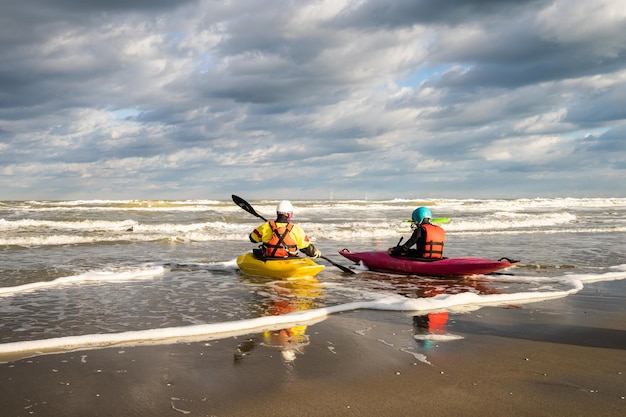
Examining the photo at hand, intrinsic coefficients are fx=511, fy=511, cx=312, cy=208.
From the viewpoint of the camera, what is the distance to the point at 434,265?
31.8ft

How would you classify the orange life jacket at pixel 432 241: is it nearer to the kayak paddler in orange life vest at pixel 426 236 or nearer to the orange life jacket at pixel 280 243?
the kayak paddler in orange life vest at pixel 426 236

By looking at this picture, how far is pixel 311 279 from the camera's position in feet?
31.1

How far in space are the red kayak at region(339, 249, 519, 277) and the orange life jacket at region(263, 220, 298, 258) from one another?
1.91 m

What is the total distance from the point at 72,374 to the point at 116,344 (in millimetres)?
908

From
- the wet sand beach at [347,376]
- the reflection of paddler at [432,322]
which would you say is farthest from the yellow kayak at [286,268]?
the wet sand beach at [347,376]

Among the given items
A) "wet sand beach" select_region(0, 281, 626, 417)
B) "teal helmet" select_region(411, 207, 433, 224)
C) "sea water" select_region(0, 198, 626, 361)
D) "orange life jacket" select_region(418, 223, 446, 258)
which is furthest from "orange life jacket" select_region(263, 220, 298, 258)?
"wet sand beach" select_region(0, 281, 626, 417)

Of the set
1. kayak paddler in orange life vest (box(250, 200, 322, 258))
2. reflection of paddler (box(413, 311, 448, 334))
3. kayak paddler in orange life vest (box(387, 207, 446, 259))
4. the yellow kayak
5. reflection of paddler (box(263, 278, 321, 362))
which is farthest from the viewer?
kayak paddler in orange life vest (box(387, 207, 446, 259))

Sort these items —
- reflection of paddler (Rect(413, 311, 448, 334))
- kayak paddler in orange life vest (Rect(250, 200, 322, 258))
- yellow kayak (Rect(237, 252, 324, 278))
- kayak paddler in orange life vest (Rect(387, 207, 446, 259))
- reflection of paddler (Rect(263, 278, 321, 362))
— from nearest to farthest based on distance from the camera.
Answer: reflection of paddler (Rect(263, 278, 321, 362)) < reflection of paddler (Rect(413, 311, 448, 334)) < yellow kayak (Rect(237, 252, 324, 278)) < kayak paddler in orange life vest (Rect(250, 200, 322, 258)) < kayak paddler in orange life vest (Rect(387, 207, 446, 259))

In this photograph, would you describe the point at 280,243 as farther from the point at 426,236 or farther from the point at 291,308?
the point at 291,308

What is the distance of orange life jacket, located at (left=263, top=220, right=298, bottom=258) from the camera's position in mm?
9578

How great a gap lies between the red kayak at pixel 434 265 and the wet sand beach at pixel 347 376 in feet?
12.6

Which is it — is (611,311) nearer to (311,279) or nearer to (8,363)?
(311,279)

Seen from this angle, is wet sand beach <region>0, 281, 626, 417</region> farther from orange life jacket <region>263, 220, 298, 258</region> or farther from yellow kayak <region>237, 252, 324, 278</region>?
orange life jacket <region>263, 220, 298, 258</region>

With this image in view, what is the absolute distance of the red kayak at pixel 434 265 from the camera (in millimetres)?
9367
